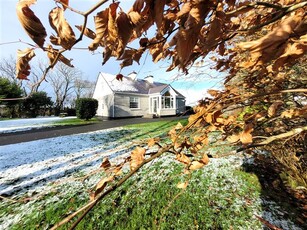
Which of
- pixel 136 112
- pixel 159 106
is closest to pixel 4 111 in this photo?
pixel 136 112

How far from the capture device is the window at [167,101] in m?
23.5

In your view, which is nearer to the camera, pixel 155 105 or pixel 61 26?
pixel 61 26

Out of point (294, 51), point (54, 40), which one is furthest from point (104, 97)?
point (294, 51)

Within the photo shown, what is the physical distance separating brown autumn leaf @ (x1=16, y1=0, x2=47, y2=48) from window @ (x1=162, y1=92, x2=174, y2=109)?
22.9 meters

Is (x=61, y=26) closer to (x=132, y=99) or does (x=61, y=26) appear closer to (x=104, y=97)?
(x=132, y=99)

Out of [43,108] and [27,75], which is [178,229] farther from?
[43,108]

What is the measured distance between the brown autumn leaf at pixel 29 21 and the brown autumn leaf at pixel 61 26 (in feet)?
0.15

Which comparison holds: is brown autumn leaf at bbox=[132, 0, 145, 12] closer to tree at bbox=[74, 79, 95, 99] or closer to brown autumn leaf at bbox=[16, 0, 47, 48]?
brown autumn leaf at bbox=[16, 0, 47, 48]

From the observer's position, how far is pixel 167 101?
949 inches

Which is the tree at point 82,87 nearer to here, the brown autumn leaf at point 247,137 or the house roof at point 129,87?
the house roof at point 129,87

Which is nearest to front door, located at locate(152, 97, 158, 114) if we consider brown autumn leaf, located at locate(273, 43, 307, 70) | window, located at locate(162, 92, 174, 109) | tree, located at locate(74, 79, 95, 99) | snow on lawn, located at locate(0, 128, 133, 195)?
window, located at locate(162, 92, 174, 109)

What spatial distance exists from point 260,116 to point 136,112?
22009 mm

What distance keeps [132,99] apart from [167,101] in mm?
4920

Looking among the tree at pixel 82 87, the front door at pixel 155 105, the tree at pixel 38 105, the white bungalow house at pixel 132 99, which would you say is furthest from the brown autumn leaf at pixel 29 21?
the tree at pixel 82 87
